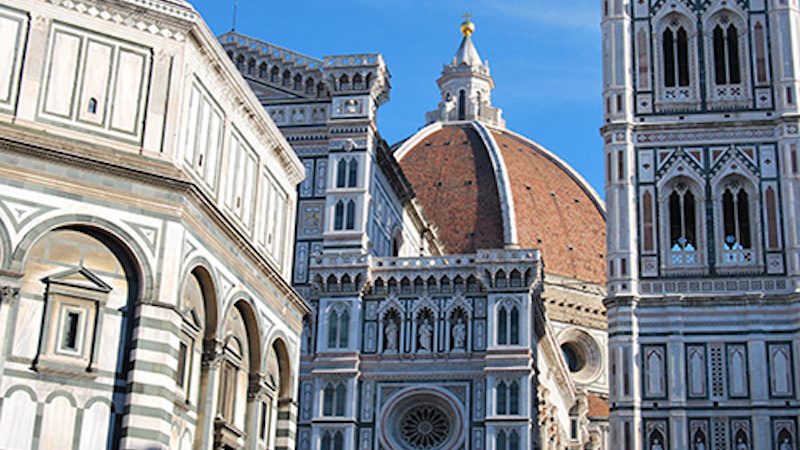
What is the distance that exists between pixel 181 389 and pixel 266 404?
333cm

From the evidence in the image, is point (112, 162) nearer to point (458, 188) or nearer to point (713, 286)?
point (713, 286)

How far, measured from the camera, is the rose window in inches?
1486

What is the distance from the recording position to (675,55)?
4069cm

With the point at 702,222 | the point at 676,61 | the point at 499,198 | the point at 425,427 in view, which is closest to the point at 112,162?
the point at 425,427

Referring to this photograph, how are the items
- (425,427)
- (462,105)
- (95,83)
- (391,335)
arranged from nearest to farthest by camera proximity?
(95,83) → (425,427) → (391,335) → (462,105)

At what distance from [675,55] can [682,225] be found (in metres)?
5.63

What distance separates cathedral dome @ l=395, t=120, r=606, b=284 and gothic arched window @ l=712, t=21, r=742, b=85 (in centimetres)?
3514

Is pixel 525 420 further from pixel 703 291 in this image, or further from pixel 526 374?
pixel 703 291

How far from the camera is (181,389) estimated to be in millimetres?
15773

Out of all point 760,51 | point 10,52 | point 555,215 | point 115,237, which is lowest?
point 115,237

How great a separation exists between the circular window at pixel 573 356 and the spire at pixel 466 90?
72.7 feet

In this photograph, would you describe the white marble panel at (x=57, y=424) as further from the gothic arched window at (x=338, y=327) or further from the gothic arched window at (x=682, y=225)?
the gothic arched window at (x=682, y=225)

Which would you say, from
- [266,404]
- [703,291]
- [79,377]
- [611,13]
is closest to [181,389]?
[79,377]

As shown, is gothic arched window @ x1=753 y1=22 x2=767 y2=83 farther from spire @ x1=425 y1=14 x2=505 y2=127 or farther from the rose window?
spire @ x1=425 y1=14 x2=505 y2=127
